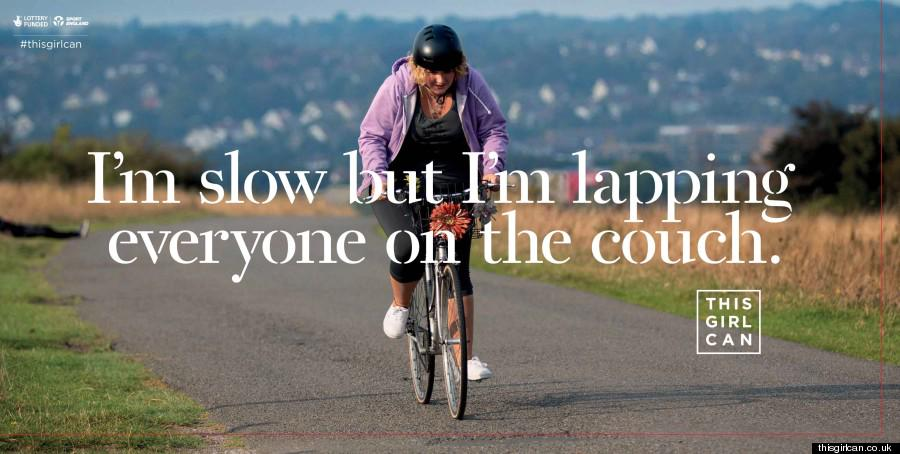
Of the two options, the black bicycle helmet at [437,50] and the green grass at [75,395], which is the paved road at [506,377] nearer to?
the green grass at [75,395]

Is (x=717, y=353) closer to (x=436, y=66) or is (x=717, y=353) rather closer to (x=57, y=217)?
(x=436, y=66)

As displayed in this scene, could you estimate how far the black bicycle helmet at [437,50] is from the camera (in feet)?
23.9

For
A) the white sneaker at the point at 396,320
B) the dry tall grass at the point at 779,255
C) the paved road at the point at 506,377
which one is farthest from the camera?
the dry tall grass at the point at 779,255

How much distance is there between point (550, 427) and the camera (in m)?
7.14

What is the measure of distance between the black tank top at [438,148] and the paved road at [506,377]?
1243mm

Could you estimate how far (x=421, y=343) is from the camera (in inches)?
312

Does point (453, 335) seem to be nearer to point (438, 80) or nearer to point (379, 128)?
point (379, 128)

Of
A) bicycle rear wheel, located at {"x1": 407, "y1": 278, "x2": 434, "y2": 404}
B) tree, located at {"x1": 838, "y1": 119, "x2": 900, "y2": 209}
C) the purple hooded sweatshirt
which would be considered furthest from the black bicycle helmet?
tree, located at {"x1": 838, "y1": 119, "x2": 900, "y2": 209}

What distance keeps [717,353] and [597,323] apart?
7.28 ft

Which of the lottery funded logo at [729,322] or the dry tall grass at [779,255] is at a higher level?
the dry tall grass at [779,255]

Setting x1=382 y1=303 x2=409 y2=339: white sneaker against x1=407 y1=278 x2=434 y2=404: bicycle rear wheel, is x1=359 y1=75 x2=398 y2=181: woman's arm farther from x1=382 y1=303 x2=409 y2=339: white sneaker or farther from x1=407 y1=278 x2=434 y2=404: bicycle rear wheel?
x1=382 y1=303 x2=409 y2=339: white sneaker

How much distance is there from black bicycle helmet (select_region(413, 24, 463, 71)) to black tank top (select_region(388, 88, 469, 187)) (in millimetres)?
272

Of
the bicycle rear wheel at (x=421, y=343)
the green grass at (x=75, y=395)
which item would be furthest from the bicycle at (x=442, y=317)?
the green grass at (x=75, y=395)

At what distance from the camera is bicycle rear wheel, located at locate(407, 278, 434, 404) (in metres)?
7.81
